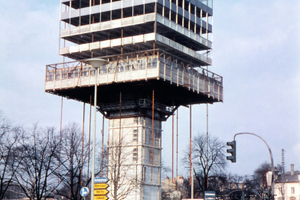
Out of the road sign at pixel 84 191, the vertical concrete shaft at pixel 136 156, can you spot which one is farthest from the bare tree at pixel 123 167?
the road sign at pixel 84 191

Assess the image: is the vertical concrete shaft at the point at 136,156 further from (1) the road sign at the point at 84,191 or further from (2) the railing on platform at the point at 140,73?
(1) the road sign at the point at 84,191

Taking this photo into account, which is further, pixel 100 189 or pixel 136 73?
pixel 136 73

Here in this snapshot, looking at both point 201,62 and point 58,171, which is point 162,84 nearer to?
point 201,62

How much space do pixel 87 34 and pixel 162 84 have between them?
12641 mm

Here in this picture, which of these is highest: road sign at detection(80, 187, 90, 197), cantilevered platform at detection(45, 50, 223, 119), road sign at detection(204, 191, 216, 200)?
cantilevered platform at detection(45, 50, 223, 119)

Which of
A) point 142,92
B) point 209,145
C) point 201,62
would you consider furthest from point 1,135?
point 209,145

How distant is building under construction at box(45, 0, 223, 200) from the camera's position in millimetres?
54812

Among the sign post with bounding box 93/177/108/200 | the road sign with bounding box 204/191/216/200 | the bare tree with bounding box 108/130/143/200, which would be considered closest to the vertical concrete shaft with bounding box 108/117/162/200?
the bare tree with bounding box 108/130/143/200

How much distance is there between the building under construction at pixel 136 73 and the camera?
180ft

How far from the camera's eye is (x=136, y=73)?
53.5 metres

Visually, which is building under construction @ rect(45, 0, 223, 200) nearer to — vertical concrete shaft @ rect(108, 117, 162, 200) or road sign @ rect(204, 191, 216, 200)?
vertical concrete shaft @ rect(108, 117, 162, 200)

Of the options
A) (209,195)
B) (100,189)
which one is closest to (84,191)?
(100,189)

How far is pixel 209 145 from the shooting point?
7375 cm

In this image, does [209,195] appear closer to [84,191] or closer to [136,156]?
[136,156]
